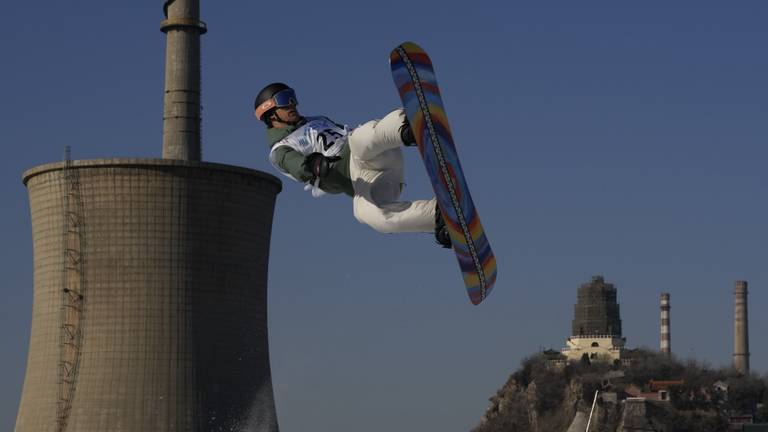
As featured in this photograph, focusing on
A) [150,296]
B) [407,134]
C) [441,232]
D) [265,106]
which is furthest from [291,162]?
[150,296]

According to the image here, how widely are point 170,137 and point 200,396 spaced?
31.4 metres

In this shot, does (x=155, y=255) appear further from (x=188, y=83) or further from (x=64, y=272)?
(x=188, y=83)

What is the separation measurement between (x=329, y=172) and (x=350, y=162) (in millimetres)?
385

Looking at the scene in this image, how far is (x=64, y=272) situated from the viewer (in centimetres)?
10069

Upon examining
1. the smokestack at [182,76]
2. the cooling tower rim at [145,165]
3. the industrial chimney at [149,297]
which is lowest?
the industrial chimney at [149,297]

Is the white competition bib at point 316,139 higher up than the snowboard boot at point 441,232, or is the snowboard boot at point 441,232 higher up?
the white competition bib at point 316,139

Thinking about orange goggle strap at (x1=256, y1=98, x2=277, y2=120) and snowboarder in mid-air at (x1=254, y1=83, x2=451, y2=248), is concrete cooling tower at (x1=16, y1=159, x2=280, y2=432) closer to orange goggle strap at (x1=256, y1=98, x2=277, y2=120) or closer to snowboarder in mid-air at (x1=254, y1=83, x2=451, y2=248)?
orange goggle strap at (x1=256, y1=98, x2=277, y2=120)

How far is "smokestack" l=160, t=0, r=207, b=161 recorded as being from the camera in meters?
127

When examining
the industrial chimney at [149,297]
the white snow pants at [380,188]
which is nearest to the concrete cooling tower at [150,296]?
the industrial chimney at [149,297]

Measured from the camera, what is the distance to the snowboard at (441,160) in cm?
2175

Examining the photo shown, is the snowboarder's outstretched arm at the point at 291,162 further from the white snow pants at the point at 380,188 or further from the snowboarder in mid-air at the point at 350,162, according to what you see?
the white snow pants at the point at 380,188

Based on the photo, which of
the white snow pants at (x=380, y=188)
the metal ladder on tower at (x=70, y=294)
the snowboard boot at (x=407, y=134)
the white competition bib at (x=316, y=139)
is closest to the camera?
the snowboard boot at (x=407, y=134)

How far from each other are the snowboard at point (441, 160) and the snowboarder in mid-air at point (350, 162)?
48 cm

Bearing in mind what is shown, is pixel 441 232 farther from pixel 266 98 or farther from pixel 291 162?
pixel 266 98
